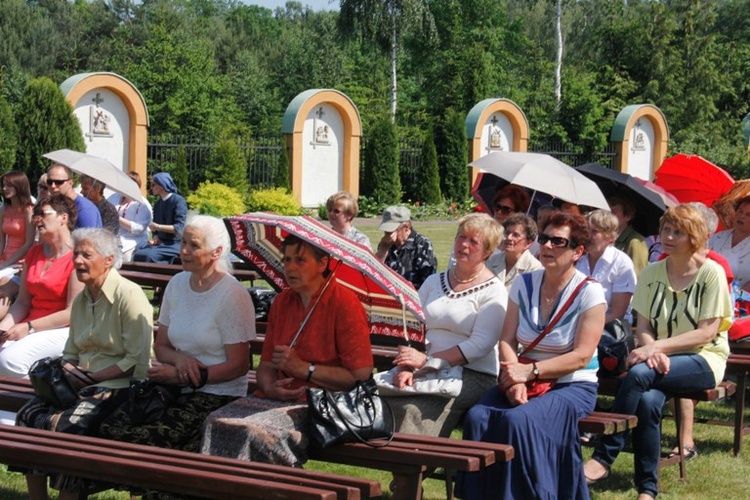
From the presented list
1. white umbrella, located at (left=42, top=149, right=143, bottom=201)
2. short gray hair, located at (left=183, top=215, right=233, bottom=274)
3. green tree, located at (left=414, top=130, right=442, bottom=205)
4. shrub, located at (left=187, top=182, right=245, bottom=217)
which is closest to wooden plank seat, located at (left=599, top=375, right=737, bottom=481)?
short gray hair, located at (left=183, top=215, right=233, bottom=274)

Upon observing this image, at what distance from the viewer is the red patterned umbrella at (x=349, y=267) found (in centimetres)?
439

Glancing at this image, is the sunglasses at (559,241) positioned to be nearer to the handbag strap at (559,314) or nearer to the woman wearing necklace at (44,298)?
the handbag strap at (559,314)

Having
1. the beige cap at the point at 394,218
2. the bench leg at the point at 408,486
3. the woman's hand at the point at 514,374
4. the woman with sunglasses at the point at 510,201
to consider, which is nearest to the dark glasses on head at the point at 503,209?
the woman with sunglasses at the point at 510,201

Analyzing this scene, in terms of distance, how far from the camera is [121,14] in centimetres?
5956

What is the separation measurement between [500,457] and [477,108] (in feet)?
90.5

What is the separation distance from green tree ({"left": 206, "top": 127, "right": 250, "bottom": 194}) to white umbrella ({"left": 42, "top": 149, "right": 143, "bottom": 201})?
16.7 m

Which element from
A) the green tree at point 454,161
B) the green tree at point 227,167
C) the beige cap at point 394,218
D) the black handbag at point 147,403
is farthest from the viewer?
the green tree at point 454,161

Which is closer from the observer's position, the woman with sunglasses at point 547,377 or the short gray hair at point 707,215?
the woman with sunglasses at point 547,377

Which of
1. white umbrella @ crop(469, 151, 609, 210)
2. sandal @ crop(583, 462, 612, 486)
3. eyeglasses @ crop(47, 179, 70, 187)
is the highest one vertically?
white umbrella @ crop(469, 151, 609, 210)

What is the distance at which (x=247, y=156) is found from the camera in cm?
2769

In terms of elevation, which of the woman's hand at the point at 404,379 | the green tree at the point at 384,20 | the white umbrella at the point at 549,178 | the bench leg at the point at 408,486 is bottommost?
the bench leg at the point at 408,486

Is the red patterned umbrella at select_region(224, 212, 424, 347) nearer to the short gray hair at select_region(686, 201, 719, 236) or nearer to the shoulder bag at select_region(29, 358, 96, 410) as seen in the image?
the shoulder bag at select_region(29, 358, 96, 410)

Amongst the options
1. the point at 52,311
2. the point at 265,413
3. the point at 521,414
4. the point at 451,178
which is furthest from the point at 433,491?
the point at 451,178

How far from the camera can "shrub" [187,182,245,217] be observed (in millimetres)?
20719
